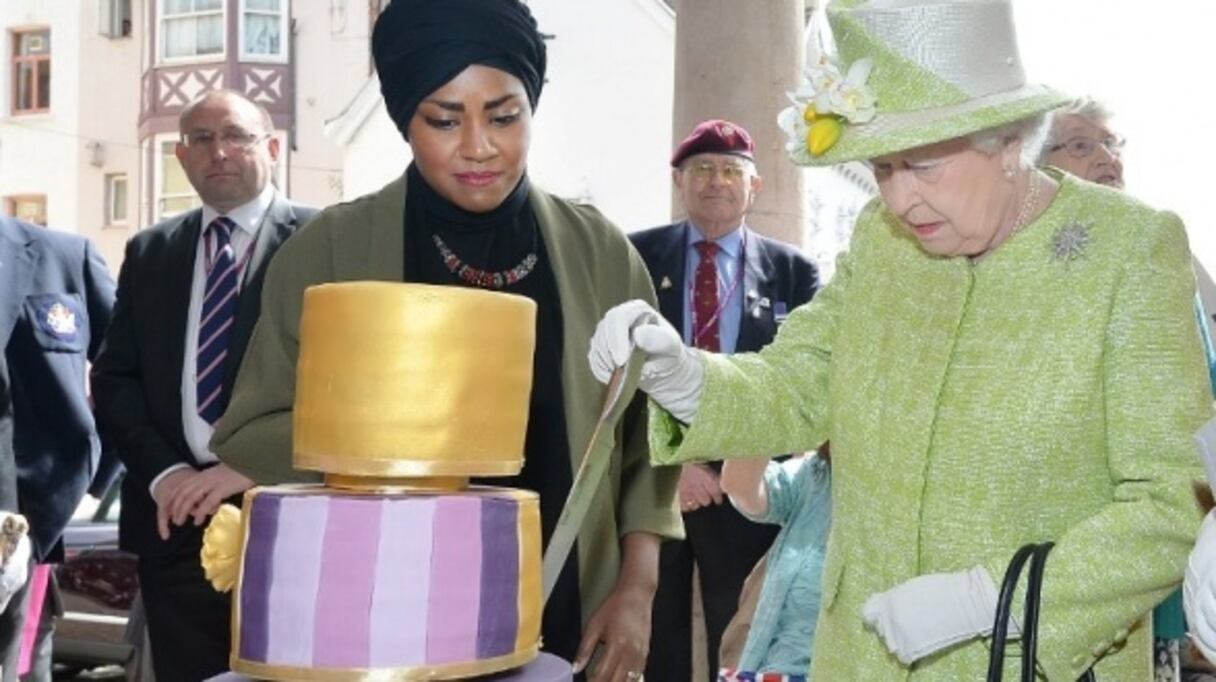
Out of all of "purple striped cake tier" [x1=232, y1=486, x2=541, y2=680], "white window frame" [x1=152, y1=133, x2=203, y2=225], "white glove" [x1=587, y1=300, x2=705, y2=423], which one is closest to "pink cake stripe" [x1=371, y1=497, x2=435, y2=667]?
"purple striped cake tier" [x1=232, y1=486, x2=541, y2=680]

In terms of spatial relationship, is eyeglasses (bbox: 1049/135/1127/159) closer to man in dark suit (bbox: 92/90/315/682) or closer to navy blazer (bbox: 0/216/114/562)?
man in dark suit (bbox: 92/90/315/682)

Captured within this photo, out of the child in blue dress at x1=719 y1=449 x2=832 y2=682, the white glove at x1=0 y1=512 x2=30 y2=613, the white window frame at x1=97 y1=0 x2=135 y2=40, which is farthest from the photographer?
the white window frame at x1=97 y1=0 x2=135 y2=40

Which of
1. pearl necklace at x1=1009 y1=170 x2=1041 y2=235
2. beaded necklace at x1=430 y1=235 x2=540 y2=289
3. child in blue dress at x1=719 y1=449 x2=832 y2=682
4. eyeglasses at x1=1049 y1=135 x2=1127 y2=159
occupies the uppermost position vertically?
eyeglasses at x1=1049 y1=135 x2=1127 y2=159

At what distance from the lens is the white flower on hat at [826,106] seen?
226cm

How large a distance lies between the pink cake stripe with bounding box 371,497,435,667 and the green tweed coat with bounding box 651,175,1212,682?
52 cm

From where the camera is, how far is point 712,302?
532 centimetres

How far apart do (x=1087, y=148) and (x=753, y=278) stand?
1195mm

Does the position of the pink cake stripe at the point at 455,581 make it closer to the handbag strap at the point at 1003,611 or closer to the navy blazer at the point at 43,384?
the handbag strap at the point at 1003,611

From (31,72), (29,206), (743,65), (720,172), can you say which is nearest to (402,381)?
(720,172)

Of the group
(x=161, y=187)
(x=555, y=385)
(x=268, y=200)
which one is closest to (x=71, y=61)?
(x=161, y=187)

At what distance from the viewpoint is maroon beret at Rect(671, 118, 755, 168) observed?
→ 18.1ft

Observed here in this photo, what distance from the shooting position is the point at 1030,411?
2236 mm

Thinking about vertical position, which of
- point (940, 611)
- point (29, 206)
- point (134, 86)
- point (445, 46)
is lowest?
point (940, 611)

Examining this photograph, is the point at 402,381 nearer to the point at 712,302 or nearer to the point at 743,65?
the point at 712,302
